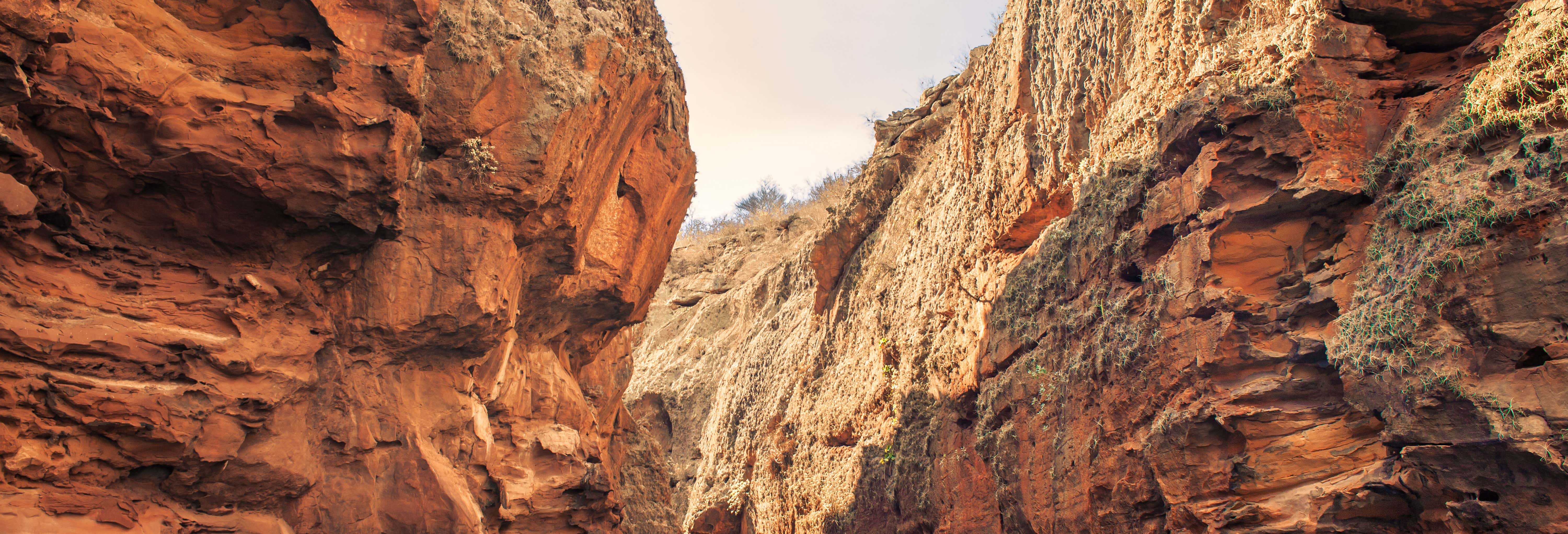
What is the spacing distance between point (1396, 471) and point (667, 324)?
81.9 feet

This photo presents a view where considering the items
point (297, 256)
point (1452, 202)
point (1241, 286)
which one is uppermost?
point (297, 256)

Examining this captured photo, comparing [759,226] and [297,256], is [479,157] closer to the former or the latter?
[297,256]

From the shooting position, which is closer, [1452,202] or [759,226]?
[1452,202]

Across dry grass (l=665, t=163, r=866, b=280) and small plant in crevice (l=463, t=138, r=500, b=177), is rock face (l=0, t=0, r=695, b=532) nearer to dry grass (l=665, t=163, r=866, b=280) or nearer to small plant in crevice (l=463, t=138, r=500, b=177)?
small plant in crevice (l=463, t=138, r=500, b=177)

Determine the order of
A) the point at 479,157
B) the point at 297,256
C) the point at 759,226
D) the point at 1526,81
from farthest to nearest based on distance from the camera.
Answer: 1. the point at 759,226
2. the point at 479,157
3. the point at 297,256
4. the point at 1526,81

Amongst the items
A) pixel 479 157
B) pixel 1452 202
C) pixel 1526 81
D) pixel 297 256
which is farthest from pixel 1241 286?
pixel 297 256

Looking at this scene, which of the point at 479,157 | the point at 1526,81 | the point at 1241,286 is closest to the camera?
the point at 1526,81

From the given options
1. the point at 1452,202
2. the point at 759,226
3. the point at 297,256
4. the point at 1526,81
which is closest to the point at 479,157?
the point at 297,256

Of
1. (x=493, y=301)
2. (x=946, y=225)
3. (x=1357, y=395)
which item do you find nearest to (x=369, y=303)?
(x=493, y=301)

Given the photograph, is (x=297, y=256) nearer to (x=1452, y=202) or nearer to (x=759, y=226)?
(x=1452, y=202)

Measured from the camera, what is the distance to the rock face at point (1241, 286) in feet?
18.6

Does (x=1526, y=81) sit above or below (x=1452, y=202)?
above

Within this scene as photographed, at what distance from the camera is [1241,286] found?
300 inches

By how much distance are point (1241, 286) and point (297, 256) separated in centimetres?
852
